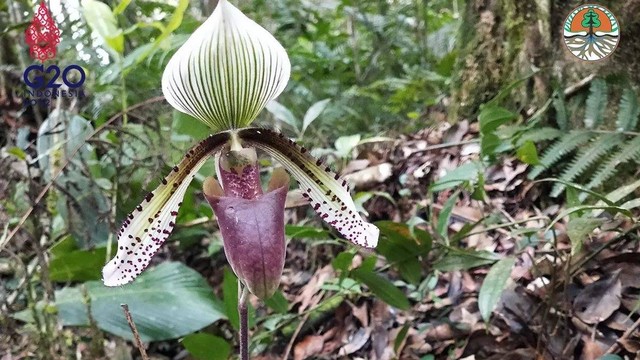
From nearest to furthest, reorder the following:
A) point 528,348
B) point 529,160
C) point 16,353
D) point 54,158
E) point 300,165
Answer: point 300,165 < point 528,348 < point 529,160 < point 16,353 < point 54,158

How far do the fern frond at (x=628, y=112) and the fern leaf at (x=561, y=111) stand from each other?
138mm

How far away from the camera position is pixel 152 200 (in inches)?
32.1

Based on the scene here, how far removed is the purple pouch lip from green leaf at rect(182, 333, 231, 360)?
39 centimetres

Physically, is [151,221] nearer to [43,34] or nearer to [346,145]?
[346,145]

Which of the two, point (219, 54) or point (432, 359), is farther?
point (432, 359)

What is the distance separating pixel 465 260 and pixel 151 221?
647 mm

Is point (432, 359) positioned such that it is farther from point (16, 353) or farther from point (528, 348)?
point (16, 353)

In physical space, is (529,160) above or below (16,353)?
above

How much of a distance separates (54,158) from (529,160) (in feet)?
4.11

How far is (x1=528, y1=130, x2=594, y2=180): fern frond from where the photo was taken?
131 cm

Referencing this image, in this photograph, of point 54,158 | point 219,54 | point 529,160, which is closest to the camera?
point 219,54

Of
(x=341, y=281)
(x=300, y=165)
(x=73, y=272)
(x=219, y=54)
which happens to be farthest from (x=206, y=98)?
(x=73, y=272)

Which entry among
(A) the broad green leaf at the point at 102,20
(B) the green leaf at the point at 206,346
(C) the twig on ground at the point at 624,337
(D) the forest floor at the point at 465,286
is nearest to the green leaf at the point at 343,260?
(D) the forest floor at the point at 465,286

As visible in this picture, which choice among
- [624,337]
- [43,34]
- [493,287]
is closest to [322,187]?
[493,287]
